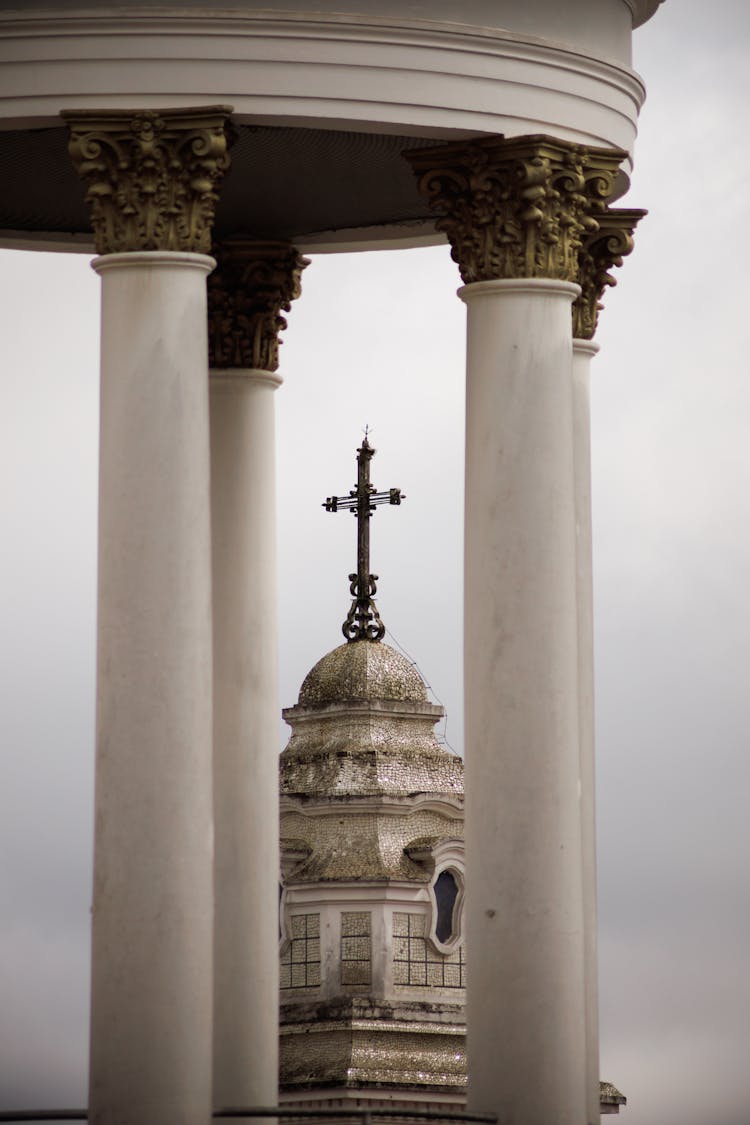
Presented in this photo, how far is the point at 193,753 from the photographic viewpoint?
4003 centimetres

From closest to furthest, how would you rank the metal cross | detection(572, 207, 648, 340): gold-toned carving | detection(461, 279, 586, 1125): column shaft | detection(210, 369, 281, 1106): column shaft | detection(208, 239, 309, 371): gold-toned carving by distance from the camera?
1. detection(461, 279, 586, 1125): column shaft
2. detection(572, 207, 648, 340): gold-toned carving
3. detection(210, 369, 281, 1106): column shaft
4. detection(208, 239, 309, 371): gold-toned carving
5. the metal cross

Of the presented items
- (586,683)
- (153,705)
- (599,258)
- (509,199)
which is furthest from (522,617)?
(599,258)

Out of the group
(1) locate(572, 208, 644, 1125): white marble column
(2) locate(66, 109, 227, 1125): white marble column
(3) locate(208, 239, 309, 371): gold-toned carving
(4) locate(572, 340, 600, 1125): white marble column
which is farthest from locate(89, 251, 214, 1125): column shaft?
(3) locate(208, 239, 309, 371): gold-toned carving

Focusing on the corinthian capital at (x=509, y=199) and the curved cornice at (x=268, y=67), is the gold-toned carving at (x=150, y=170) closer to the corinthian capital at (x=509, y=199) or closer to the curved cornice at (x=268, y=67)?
the curved cornice at (x=268, y=67)

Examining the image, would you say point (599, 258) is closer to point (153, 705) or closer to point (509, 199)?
point (509, 199)

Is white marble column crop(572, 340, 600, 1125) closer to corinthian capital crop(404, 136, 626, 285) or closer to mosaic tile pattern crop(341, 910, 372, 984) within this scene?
corinthian capital crop(404, 136, 626, 285)

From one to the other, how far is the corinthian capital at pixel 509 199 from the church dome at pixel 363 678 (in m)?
51.7

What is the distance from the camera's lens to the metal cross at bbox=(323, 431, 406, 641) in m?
86.4

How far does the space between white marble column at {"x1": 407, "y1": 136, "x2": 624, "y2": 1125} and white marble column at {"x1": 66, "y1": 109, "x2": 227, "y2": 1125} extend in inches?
133

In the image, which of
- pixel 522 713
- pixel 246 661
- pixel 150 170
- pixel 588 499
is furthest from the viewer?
pixel 246 661

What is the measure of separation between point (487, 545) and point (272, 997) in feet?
27.4

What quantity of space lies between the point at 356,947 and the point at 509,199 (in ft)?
167

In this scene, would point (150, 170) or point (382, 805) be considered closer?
point (150, 170)

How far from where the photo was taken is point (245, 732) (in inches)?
1875
